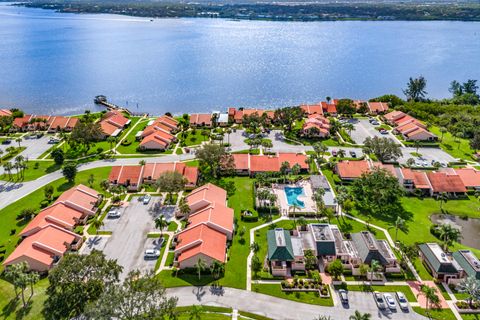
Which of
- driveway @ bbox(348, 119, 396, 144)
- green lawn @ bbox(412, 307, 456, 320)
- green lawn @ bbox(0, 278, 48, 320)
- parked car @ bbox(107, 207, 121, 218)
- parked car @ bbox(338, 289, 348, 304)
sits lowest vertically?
green lawn @ bbox(412, 307, 456, 320)

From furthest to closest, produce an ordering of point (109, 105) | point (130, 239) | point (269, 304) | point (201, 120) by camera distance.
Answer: point (109, 105), point (201, 120), point (130, 239), point (269, 304)

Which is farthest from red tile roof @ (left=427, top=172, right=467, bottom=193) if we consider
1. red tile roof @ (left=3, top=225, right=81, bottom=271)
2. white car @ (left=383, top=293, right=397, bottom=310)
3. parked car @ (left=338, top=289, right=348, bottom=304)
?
red tile roof @ (left=3, top=225, right=81, bottom=271)

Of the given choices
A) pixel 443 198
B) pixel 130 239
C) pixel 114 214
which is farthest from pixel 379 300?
pixel 114 214

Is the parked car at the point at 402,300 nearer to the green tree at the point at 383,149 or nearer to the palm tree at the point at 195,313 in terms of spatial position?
the palm tree at the point at 195,313

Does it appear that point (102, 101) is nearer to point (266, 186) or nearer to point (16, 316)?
point (266, 186)

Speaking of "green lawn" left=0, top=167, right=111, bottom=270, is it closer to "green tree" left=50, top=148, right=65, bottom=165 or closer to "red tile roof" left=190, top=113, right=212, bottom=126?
"green tree" left=50, top=148, right=65, bottom=165

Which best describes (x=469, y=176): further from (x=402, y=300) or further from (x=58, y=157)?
(x=58, y=157)

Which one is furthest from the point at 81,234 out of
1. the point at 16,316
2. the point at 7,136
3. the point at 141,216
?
the point at 7,136
